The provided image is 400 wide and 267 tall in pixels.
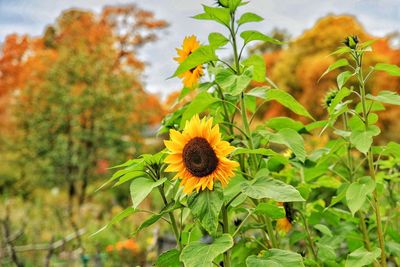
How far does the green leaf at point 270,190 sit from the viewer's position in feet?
4.85

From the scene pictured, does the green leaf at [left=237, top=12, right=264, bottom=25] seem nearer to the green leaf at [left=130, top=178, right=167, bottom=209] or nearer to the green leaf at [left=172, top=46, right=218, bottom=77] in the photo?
the green leaf at [left=172, top=46, right=218, bottom=77]

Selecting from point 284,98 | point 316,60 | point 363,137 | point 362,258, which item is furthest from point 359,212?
point 316,60

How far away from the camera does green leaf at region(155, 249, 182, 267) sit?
169cm

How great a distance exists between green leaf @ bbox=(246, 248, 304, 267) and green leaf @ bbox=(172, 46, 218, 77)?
1.85 ft

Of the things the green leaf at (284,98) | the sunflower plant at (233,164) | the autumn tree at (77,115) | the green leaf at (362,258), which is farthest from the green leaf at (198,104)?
the autumn tree at (77,115)

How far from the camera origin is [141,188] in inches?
60.9

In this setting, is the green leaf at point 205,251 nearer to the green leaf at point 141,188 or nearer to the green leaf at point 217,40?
the green leaf at point 141,188

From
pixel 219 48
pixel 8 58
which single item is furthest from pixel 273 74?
pixel 219 48

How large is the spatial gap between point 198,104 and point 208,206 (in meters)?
0.37

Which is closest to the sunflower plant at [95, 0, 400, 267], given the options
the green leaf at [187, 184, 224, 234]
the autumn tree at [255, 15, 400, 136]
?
the green leaf at [187, 184, 224, 234]

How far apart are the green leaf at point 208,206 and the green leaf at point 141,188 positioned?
10 cm

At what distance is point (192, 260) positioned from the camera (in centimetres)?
150

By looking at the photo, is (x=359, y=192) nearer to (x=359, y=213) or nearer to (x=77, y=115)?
(x=359, y=213)

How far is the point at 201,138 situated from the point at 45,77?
36.0 feet
